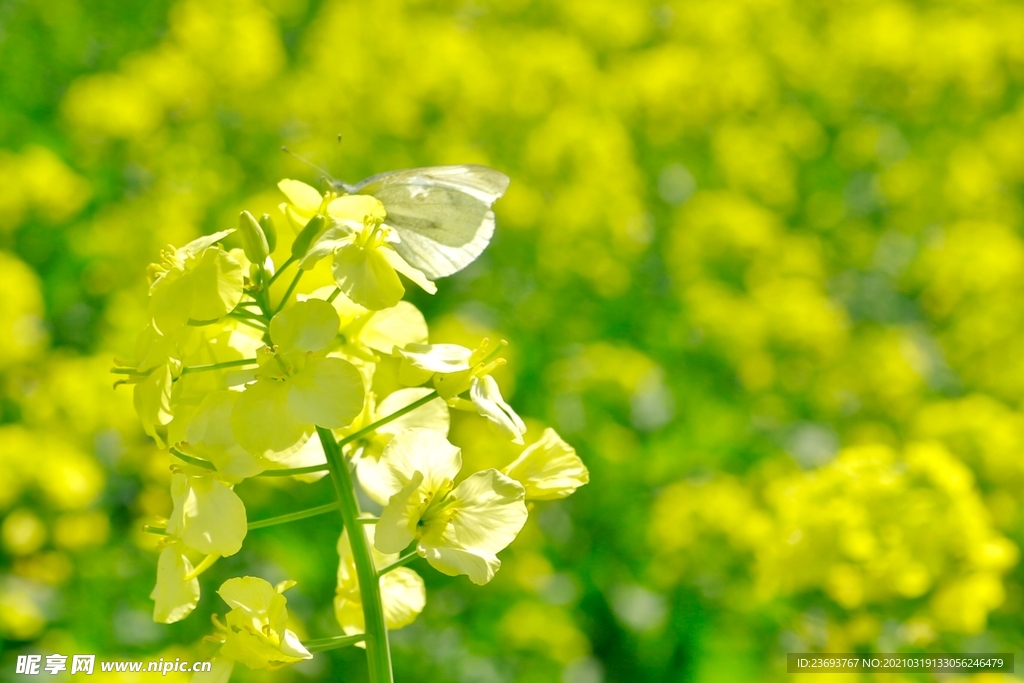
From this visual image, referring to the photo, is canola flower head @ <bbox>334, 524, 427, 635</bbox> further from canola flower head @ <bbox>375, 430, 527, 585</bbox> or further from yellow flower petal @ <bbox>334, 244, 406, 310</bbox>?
yellow flower petal @ <bbox>334, 244, 406, 310</bbox>

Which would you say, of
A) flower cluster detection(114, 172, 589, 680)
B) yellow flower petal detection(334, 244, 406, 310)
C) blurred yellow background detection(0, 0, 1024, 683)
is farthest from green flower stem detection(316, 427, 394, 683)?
blurred yellow background detection(0, 0, 1024, 683)

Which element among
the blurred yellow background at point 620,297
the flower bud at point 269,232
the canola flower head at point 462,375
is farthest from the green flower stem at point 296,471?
the blurred yellow background at point 620,297

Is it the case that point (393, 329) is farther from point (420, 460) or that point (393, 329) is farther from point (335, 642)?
point (335, 642)

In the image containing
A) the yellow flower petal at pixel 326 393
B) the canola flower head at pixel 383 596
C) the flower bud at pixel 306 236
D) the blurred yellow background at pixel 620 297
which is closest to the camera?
the yellow flower petal at pixel 326 393

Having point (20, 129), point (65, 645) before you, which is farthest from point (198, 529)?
point (20, 129)

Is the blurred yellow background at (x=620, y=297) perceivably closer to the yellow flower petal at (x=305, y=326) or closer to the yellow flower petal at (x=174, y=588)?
the yellow flower petal at (x=174, y=588)

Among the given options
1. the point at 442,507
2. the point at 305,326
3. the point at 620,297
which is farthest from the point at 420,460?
the point at 620,297
